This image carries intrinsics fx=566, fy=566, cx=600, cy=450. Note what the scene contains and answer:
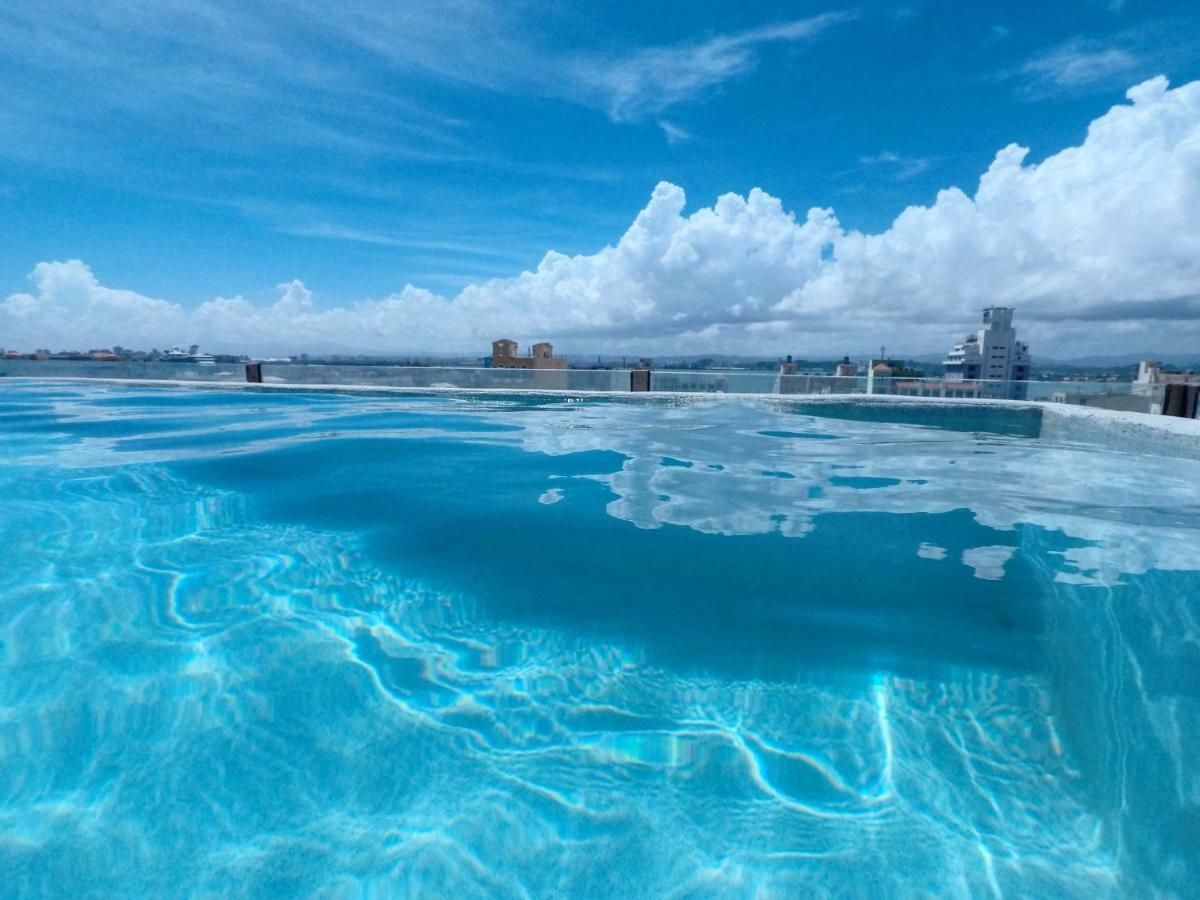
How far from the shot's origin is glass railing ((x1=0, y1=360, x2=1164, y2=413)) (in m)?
13.4

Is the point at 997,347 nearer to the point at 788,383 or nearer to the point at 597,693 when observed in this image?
the point at 788,383

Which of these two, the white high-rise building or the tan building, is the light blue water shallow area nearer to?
the tan building

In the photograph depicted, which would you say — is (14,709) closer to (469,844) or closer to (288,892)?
(288,892)

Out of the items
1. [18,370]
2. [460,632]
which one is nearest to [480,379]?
[460,632]

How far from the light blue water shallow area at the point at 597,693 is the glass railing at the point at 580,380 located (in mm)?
9345

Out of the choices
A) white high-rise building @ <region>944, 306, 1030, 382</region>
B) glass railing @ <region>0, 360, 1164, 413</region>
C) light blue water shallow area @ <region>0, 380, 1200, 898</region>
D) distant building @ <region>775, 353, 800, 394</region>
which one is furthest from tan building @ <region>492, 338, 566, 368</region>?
white high-rise building @ <region>944, 306, 1030, 382</region>

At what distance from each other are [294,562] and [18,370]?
24973 millimetres

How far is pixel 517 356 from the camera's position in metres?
25.1

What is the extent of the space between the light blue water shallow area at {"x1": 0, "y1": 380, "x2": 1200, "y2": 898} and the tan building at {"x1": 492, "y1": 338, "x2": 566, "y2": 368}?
18.9m

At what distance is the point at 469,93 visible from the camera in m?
14.4

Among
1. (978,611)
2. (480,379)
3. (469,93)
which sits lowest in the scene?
(978,611)

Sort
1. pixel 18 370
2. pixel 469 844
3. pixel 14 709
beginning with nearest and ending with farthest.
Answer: pixel 469 844 < pixel 14 709 < pixel 18 370

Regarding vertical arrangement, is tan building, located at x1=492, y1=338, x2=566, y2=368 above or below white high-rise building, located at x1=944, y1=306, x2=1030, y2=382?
below

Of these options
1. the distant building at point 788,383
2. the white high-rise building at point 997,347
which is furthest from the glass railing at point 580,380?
the white high-rise building at point 997,347
